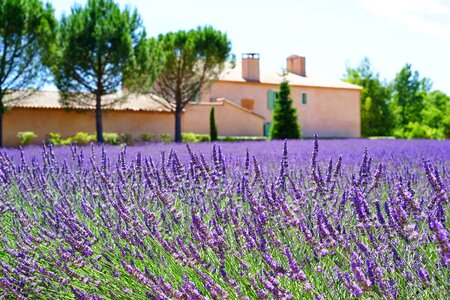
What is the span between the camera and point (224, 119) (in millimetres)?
30406

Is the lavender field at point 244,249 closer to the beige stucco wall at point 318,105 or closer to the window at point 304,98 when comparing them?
the beige stucco wall at point 318,105

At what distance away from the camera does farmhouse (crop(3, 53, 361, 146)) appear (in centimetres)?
2550

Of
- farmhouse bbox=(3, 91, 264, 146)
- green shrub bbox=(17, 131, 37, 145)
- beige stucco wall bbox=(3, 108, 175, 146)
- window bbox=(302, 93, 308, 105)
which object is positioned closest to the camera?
green shrub bbox=(17, 131, 37, 145)

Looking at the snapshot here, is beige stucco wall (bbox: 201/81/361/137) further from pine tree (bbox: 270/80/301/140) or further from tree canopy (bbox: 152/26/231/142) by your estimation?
pine tree (bbox: 270/80/301/140)

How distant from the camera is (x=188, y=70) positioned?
25.3 m

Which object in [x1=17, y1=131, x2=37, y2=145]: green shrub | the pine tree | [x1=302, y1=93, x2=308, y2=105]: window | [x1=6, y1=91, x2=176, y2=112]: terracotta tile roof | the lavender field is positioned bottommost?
the lavender field

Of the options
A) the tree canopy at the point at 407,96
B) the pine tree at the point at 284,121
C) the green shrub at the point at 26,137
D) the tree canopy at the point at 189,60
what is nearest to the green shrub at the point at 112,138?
the tree canopy at the point at 189,60

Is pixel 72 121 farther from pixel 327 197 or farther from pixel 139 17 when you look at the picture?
pixel 327 197

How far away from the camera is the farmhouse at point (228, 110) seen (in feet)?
83.7

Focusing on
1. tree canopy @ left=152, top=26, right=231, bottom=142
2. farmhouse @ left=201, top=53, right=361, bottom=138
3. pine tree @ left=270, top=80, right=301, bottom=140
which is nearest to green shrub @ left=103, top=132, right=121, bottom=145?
tree canopy @ left=152, top=26, right=231, bottom=142

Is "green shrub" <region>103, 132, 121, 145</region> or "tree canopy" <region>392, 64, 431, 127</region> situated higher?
"tree canopy" <region>392, 64, 431, 127</region>

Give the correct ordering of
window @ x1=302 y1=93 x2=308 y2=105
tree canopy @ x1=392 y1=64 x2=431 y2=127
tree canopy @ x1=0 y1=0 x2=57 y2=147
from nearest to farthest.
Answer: tree canopy @ x1=0 y1=0 x2=57 y2=147 < window @ x1=302 y1=93 x2=308 y2=105 < tree canopy @ x1=392 y1=64 x2=431 y2=127

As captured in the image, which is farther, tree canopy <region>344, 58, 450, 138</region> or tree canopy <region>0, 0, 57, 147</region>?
tree canopy <region>344, 58, 450, 138</region>

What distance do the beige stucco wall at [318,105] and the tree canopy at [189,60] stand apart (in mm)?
7213
